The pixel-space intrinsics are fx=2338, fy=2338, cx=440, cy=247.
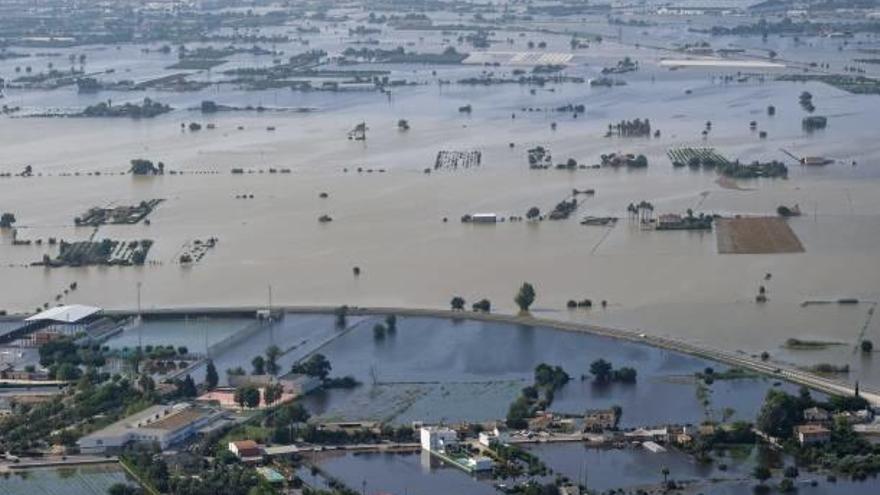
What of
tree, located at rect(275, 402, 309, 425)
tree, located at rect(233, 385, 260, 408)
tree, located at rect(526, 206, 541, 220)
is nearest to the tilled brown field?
tree, located at rect(526, 206, 541, 220)

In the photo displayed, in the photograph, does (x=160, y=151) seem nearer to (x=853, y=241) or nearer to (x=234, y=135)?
(x=234, y=135)

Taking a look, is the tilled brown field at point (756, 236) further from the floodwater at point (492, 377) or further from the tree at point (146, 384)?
the tree at point (146, 384)

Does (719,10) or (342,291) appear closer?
(342,291)

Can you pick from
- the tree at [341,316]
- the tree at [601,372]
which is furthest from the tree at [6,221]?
the tree at [601,372]

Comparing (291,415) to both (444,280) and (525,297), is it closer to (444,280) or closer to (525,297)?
(525,297)

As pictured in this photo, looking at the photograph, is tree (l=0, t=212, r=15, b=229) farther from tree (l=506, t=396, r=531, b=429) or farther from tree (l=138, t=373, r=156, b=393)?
tree (l=506, t=396, r=531, b=429)

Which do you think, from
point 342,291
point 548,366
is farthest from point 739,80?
point 548,366
